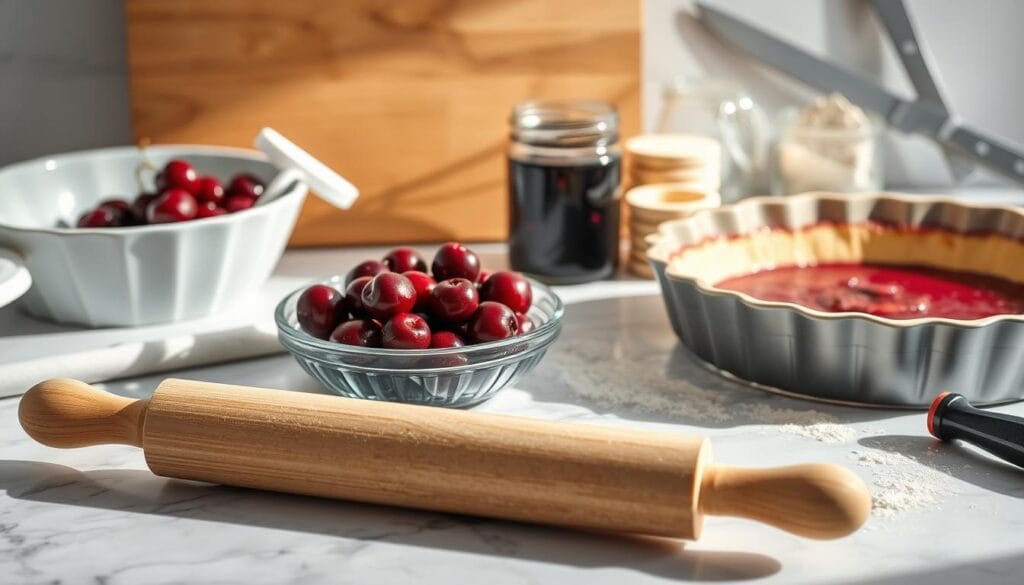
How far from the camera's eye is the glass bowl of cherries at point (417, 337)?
913mm

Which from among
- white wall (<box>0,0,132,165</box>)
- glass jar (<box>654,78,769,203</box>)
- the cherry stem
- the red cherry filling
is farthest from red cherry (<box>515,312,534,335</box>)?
white wall (<box>0,0,132,165</box>)

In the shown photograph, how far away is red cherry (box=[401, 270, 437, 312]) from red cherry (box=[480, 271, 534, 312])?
0.05m

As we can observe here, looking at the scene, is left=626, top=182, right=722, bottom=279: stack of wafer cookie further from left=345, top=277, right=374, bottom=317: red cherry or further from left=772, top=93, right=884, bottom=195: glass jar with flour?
left=345, top=277, right=374, bottom=317: red cherry

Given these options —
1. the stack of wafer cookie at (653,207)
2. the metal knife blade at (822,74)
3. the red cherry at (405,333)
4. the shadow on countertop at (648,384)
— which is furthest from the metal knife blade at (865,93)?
the red cherry at (405,333)

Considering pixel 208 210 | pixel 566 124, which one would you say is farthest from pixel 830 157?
pixel 208 210

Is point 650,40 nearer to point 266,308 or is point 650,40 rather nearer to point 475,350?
A: point 266,308

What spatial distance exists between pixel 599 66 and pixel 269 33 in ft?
1.27

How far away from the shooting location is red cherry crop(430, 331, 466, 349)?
92 cm

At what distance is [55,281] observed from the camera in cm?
113

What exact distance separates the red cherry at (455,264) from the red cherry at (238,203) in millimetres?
284

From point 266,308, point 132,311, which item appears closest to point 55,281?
point 132,311

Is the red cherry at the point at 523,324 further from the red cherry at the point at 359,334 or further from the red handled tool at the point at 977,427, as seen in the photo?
the red handled tool at the point at 977,427

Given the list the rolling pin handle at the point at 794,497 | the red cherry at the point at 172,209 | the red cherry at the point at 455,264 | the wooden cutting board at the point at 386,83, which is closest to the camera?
the rolling pin handle at the point at 794,497

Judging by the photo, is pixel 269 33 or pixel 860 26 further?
pixel 860 26
